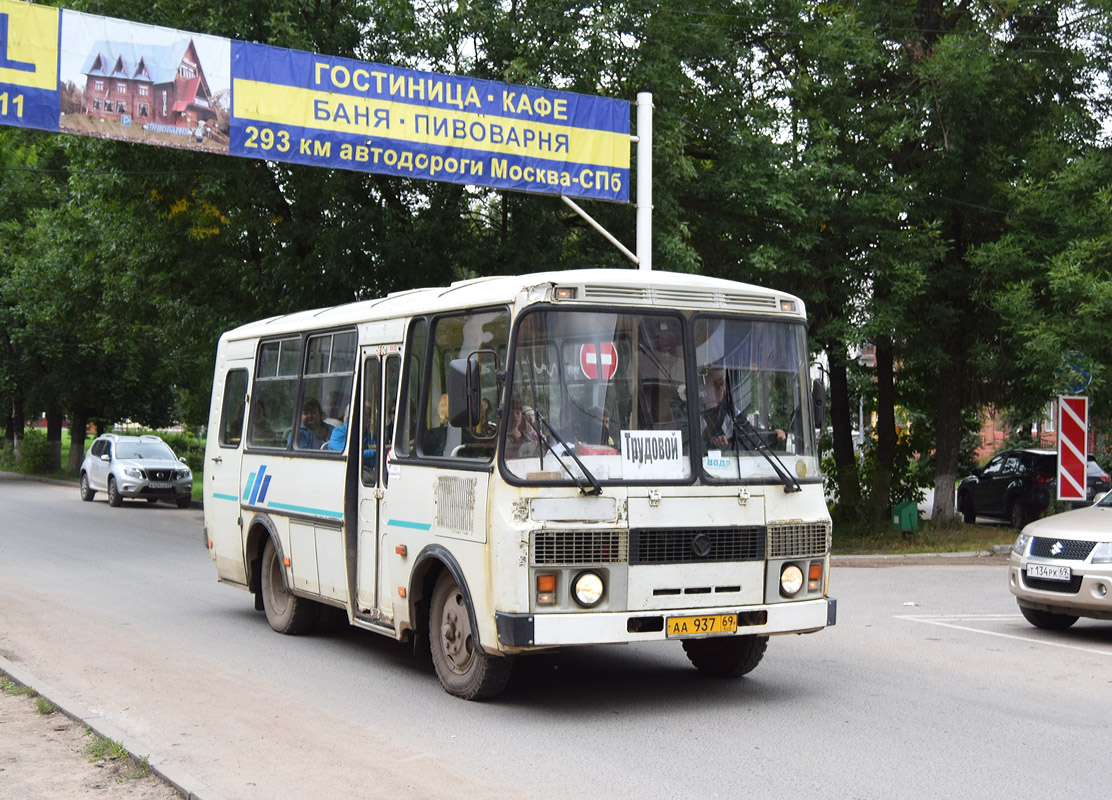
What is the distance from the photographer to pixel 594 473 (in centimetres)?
805

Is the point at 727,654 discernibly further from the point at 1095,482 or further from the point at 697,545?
the point at 1095,482

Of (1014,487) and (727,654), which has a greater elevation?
(1014,487)

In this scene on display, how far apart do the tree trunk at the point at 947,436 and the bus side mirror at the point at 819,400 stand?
1504cm

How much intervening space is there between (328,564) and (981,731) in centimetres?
523

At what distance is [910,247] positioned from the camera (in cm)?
2081

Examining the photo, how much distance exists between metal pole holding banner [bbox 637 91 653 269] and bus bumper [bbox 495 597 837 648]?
31.1ft

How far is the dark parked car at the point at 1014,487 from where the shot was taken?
1084 inches

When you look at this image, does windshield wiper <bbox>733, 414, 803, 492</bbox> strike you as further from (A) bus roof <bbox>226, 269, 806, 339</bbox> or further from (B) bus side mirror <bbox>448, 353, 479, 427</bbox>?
(B) bus side mirror <bbox>448, 353, 479, 427</bbox>

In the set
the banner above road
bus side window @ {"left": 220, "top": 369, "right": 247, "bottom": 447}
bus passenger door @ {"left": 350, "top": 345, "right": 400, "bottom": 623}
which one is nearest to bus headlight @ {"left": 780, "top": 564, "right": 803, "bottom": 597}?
bus passenger door @ {"left": 350, "top": 345, "right": 400, "bottom": 623}

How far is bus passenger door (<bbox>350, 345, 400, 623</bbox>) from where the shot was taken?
31.9 ft

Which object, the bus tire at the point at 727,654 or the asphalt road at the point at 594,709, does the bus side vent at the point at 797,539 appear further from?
the asphalt road at the point at 594,709

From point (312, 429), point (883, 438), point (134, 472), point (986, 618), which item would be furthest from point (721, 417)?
point (134, 472)

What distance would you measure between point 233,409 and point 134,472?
68.2 feet

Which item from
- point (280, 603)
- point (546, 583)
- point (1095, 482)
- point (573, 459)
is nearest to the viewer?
point (546, 583)
